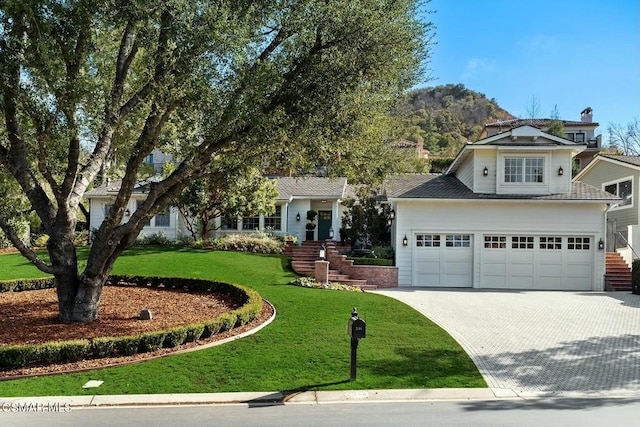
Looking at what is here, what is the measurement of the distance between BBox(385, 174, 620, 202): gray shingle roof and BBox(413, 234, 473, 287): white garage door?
1612mm

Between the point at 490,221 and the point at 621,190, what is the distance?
8653mm

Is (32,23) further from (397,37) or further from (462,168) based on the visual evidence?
(462,168)

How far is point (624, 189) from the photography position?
21.8 meters

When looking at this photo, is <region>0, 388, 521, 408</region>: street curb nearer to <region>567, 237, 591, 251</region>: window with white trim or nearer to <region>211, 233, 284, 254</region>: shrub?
<region>567, 237, 591, 251</region>: window with white trim

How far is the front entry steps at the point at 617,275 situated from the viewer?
17.6m

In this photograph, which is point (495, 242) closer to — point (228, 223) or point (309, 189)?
point (309, 189)

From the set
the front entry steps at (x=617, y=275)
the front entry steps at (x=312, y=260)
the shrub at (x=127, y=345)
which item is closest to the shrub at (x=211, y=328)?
the shrub at (x=127, y=345)

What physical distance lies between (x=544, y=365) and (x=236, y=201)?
55.7 ft

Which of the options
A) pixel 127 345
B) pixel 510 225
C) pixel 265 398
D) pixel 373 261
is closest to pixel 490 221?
pixel 510 225

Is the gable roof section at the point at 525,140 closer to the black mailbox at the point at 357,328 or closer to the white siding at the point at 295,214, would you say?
the white siding at the point at 295,214

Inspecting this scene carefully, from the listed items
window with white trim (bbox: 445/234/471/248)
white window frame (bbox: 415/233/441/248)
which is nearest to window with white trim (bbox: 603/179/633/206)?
window with white trim (bbox: 445/234/471/248)

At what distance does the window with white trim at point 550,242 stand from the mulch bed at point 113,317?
11.6 metres

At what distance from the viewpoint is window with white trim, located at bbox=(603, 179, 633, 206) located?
2105 centimetres

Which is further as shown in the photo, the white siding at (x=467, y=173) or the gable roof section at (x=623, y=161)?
the gable roof section at (x=623, y=161)
